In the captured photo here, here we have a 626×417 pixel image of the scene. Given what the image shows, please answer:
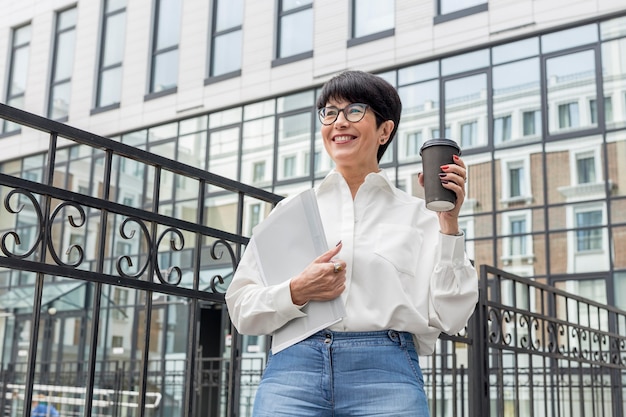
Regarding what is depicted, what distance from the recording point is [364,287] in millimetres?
2275

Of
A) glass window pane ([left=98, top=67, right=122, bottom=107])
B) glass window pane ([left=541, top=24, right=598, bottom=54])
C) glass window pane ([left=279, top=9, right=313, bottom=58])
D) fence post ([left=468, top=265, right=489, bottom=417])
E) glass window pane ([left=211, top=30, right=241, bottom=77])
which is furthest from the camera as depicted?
glass window pane ([left=98, top=67, right=122, bottom=107])

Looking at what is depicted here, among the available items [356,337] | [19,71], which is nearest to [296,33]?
[19,71]

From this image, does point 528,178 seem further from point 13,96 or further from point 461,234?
point 13,96

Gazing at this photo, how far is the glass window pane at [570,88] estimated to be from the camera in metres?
15.2

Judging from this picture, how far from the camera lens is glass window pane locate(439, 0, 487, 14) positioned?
16.9 metres

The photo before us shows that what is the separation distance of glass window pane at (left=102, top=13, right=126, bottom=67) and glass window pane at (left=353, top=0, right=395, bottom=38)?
323 inches

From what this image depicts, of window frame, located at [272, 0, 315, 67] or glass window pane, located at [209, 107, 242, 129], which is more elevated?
window frame, located at [272, 0, 315, 67]

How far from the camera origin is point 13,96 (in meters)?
26.0

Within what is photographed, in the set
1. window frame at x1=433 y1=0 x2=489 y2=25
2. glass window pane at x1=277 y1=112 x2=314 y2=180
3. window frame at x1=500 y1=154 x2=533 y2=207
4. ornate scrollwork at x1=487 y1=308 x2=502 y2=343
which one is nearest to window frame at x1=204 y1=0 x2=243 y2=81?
glass window pane at x1=277 y1=112 x2=314 y2=180

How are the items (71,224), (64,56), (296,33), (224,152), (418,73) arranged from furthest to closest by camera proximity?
(64,56) < (224,152) < (296,33) < (418,73) < (71,224)

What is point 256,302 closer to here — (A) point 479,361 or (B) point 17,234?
(B) point 17,234

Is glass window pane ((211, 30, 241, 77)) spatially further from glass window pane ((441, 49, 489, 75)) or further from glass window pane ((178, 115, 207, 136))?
glass window pane ((441, 49, 489, 75))

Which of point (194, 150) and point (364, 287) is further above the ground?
point (194, 150)

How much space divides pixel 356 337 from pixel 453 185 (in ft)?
1.65
